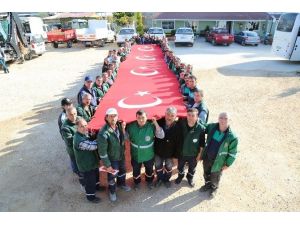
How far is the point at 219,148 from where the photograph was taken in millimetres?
3906

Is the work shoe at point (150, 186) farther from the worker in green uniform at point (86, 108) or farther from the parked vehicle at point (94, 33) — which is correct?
the parked vehicle at point (94, 33)

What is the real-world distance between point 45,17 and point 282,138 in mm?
34875

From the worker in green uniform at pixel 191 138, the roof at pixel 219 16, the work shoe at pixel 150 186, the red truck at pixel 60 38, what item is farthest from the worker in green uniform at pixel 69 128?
the roof at pixel 219 16

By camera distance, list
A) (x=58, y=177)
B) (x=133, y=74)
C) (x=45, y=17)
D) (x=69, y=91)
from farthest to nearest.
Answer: (x=45, y=17), (x=69, y=91), (x=133, y=74), (x=58, y=177)

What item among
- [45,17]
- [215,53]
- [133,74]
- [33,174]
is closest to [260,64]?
[215,53]

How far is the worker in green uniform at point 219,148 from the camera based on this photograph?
381cm

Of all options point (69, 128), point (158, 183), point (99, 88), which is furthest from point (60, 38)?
point (158, 183)

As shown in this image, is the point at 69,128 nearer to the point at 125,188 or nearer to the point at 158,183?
the point at 125,188

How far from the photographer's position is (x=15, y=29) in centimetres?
A: 1471

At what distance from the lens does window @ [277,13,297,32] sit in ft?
43.5

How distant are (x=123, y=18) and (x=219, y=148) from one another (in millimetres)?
27320

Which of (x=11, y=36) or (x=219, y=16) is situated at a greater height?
(x=11, y=36)

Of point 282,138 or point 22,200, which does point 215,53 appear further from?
point 22,200

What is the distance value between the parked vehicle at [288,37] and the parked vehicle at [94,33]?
1344cm
